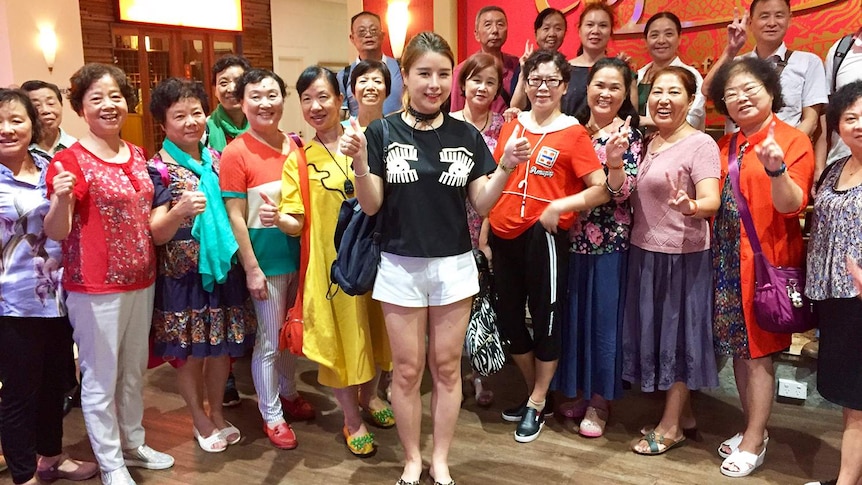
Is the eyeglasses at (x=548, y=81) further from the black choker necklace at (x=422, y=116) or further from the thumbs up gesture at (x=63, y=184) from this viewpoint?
the thumbs up gesture at (x=63, y=184)

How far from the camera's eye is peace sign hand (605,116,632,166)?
242 centimetres

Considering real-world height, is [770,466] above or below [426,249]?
below

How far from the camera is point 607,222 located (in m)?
2.77

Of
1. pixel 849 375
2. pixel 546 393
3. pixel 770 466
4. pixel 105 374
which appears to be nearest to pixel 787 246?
pixel 849 375

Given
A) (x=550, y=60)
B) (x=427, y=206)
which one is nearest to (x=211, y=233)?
(x=427, y=206)

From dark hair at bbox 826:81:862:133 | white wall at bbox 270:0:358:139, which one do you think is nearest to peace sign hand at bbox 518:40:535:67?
dark hair at bbox 826:81:862:133

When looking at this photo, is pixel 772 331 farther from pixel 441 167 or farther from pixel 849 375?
pixel 441 167

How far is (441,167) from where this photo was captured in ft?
7.20

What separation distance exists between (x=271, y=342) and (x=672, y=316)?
1.64 meters

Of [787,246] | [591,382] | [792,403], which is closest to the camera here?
[787,246]

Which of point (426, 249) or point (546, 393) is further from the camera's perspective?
point (546, 393)

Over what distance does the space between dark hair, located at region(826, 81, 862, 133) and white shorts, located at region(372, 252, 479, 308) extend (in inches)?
52.3

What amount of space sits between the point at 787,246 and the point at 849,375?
1.58 ft

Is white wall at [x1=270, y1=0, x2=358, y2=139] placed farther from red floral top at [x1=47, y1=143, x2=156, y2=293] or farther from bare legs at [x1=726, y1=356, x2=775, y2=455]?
bare legs at [x1=726, y1=356, x2=775, y2=455]
